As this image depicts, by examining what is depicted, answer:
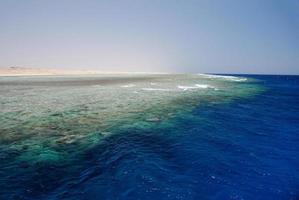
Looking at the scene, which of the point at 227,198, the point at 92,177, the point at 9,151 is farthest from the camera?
the point at 9,151

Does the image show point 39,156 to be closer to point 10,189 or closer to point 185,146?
point 10,189

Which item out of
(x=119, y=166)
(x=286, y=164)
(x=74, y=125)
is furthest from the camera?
(x=74, y=125)

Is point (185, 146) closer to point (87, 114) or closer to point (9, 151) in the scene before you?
point (9, 151)

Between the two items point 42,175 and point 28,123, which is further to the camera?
point 28,123

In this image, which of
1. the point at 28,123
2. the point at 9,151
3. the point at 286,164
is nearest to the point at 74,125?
the point at 28,123

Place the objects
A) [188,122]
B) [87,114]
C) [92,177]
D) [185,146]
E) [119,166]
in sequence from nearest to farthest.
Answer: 1. [92,177]
2. [119,166]
3. [185,146]
4. [188,122]
5. [87,114]

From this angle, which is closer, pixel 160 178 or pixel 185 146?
pixel 160 178

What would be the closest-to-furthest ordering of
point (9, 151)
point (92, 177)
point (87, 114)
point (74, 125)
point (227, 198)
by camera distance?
1. point (227, 198)
2. point (92, 177)
3. point (9, 151)
4. point (74, 125)
5. point (87, 114)

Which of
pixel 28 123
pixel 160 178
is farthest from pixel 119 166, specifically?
pixel 28 123
